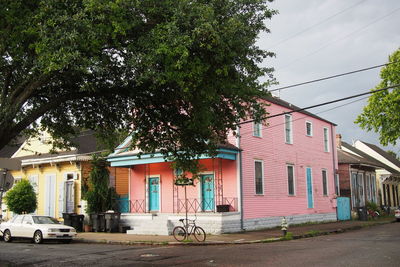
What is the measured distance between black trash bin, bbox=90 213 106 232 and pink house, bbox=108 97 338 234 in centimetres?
119

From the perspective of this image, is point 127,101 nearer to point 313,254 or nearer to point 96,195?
point 313,254

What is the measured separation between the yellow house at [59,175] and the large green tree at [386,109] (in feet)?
66.2

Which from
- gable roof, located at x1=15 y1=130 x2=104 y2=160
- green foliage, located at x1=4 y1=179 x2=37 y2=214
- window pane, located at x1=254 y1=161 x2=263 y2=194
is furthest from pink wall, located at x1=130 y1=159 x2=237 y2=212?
green foliage, located at x1=4 y1=179 x2=37 y2=214

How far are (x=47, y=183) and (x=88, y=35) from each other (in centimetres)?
2286

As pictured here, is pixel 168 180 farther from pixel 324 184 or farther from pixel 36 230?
pixel 324 184

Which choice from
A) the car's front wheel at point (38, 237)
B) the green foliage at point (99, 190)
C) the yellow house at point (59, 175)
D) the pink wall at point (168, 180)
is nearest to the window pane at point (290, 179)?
the pink wall at point (168, 180)

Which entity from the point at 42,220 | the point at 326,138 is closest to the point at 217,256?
the point at 42,220

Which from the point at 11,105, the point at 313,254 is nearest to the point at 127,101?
the point at 11,105

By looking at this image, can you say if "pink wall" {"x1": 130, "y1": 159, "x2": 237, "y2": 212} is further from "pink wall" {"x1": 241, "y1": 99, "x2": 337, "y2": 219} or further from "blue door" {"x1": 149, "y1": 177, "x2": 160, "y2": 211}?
"pink wall" {"x1": 241, "y1": 99, "x2": 337, "y2": 219}

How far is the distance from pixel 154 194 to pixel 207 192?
12.1 ft

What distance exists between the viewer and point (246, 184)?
76.9 ft

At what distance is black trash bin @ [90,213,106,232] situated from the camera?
81.8 ft

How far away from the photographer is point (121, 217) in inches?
982

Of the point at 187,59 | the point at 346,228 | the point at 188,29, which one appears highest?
the point at 188,29
